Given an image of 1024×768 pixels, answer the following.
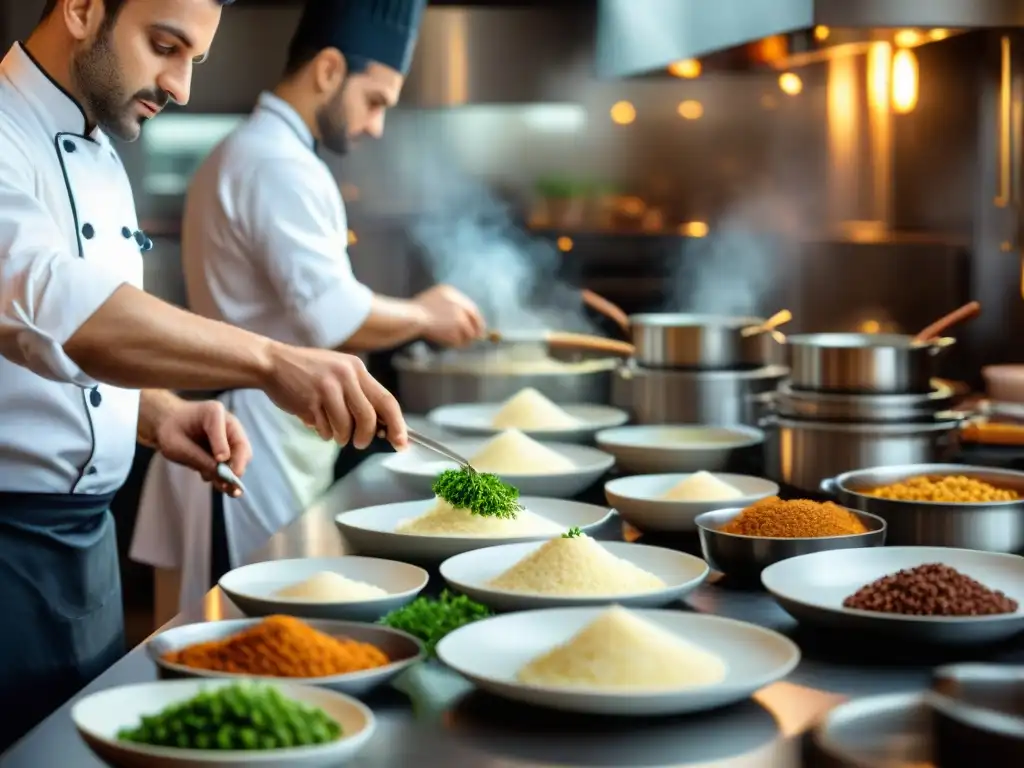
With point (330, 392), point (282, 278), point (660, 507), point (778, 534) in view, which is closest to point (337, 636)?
point (330, 392)

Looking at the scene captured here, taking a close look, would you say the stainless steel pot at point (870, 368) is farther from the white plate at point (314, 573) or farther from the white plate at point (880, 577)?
the white plate at point (314, 573)

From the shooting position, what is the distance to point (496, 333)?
3.60m

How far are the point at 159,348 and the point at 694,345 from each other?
1.53m

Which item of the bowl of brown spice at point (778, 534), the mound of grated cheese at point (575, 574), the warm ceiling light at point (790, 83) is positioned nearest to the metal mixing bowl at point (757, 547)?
the bowl of brown spice at point (778, 534)

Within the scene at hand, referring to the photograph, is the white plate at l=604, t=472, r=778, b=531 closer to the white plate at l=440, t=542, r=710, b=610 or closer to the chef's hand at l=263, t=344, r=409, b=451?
the white plate at l=440, t=542, r=710, b=610

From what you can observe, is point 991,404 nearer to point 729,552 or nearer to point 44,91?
point 729,552

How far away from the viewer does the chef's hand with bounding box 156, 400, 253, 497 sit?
Answer: 7.05ft

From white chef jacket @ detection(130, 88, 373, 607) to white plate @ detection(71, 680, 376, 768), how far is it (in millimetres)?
1990

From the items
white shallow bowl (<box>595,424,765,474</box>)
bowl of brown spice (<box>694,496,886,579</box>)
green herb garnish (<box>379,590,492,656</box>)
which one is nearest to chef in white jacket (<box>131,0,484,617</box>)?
white shallow bowl (<box>595,424,765,474</box>)

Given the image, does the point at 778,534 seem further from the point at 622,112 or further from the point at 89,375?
the point at 622,112

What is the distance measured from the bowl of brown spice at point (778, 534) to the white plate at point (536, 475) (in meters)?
0.47

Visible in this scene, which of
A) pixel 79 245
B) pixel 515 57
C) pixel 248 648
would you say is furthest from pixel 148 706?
pixel 515 57

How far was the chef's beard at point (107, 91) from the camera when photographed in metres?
2.04

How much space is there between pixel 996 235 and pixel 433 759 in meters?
3.12
